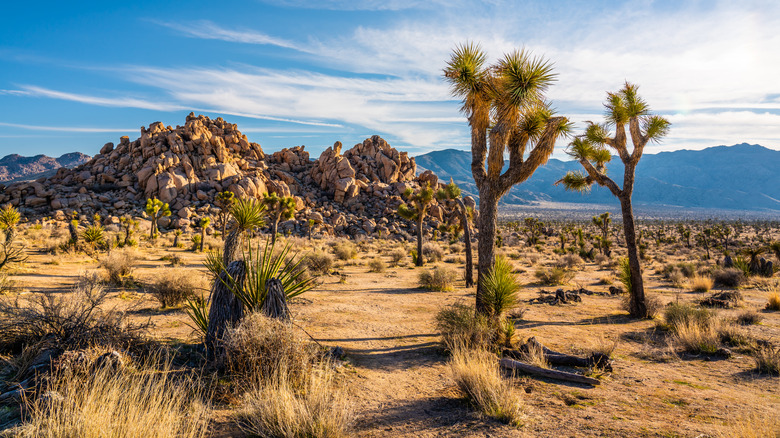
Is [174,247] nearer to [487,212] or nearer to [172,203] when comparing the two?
[172,203]

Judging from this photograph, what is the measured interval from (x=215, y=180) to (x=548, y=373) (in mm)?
60666

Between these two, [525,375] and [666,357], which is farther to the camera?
[666,357]

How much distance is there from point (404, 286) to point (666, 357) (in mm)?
10438

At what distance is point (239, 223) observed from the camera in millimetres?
10016

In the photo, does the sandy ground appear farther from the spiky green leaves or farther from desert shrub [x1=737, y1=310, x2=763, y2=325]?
the spiky green leaves

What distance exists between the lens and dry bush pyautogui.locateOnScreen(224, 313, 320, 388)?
4930 millimetres

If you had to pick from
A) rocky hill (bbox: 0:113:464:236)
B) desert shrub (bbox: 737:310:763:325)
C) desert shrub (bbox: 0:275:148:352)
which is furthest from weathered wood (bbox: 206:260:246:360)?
rocky hill (bbox: 0:113:464:236)

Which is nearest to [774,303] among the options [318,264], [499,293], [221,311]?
[499,293]

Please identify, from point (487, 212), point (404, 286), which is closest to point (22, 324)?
point (487, 212)

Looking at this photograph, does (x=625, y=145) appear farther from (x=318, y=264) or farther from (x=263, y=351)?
(x=318, y=264)

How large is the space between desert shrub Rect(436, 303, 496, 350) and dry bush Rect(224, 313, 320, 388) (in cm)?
309

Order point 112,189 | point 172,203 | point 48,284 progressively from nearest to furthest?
point 48,284 < point 172,203 < point 112,189

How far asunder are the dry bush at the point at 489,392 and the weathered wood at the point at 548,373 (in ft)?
3.51

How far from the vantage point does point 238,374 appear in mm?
4961
